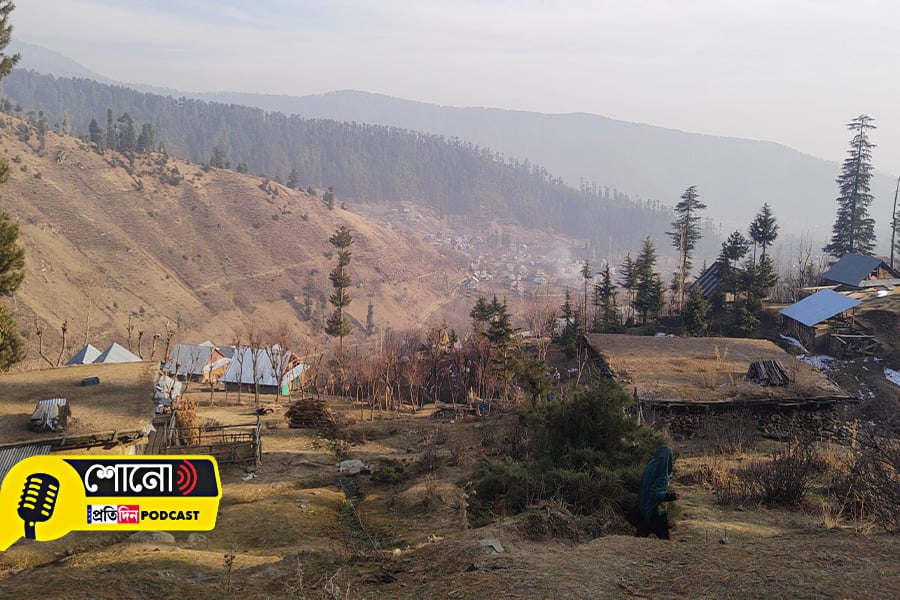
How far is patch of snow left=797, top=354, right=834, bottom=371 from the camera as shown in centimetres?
2754

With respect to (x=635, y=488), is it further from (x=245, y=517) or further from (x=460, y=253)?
(x=460, y=253)

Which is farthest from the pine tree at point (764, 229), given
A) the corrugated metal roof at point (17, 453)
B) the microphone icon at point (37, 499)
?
the microphone icon at point (37, 499)

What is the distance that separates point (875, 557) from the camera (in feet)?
21.3

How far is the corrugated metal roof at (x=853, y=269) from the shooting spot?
38750 mm

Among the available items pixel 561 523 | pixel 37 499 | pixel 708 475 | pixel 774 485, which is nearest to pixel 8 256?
pixel 37 499

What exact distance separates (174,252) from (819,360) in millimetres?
78920

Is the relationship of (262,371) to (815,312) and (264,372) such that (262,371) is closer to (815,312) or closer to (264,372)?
(264,372)

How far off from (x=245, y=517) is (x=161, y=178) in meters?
96.4

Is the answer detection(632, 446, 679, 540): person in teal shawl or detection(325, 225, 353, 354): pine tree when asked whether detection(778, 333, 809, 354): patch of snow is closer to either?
detection(632, 446, 679, 540): person in teal shawl

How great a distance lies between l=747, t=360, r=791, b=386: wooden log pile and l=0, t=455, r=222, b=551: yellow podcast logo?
735 inches

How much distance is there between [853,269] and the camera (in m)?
40.1

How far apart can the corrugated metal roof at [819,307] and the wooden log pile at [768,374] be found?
41.5ft

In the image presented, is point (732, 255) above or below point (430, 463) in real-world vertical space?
above

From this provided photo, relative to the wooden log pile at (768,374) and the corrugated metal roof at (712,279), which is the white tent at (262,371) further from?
the wooden log pile at (768,374)
